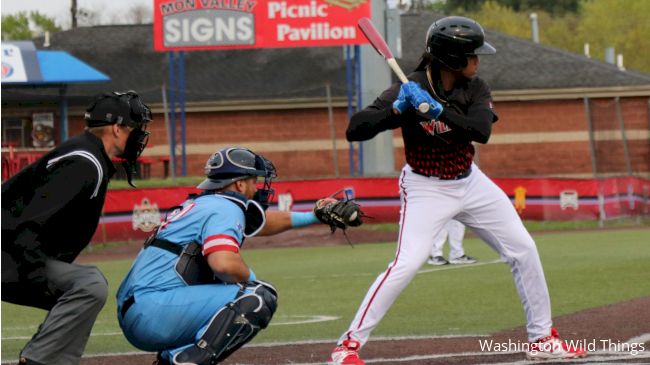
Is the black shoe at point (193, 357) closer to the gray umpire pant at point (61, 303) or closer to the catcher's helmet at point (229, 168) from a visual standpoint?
the gray umpire pant at point (61, 303)

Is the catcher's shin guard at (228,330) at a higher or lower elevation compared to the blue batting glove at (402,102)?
lower

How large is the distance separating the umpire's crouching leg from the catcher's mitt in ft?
4.17

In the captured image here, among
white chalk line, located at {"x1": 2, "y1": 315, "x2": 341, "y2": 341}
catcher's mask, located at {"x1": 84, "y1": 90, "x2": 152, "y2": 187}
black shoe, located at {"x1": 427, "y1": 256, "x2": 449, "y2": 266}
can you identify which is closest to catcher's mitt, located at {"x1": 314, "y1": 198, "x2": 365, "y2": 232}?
catcher's mask, located at {"x1": 84, "y1": 90, "x2": 152, "y2": 187}

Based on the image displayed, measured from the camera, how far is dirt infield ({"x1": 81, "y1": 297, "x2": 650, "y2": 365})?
310 inches

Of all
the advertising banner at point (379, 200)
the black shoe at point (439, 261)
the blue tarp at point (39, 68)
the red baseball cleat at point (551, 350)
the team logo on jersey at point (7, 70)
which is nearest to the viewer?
the red baseball cleat at point (551, 350)

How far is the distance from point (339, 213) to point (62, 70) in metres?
28.5

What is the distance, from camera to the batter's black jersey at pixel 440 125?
7699 mm

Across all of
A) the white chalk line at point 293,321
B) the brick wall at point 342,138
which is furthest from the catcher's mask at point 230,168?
the brick wall at point 342,138

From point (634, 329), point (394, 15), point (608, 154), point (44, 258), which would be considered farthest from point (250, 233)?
point (608, 154)

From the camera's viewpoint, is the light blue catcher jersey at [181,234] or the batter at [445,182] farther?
the batter at [445,182]

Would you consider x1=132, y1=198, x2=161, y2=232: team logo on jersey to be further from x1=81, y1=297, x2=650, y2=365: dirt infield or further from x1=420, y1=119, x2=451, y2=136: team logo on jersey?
x1=420, y1=119, x2=451, y2=136: team logo on jersey

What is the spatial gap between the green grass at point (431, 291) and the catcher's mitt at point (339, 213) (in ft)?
8.31

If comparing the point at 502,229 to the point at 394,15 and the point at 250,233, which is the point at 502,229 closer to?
the point at 250,233

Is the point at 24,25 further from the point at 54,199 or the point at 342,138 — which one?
the point at 54,199
